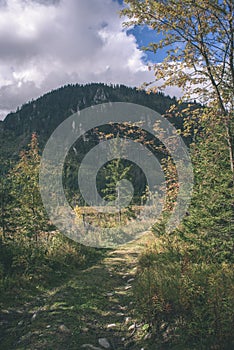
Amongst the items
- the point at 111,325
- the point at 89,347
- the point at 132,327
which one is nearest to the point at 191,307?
the point at 132,327

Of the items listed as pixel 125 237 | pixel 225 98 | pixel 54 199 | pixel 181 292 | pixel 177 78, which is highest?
pixel 177 78

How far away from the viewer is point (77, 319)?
5.99m

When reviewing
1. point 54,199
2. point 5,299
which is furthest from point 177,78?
point 54,199

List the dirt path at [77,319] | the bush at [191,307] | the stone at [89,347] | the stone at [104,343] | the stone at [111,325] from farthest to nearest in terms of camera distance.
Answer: the stone at [111,325] → the dirt path at [77,319] → the stone at [104,343] → the stone at [89,347] → the bush at [191,307]

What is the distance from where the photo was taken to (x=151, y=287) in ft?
20.2

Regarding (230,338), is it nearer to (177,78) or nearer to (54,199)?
(177,78)

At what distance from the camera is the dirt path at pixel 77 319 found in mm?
5078

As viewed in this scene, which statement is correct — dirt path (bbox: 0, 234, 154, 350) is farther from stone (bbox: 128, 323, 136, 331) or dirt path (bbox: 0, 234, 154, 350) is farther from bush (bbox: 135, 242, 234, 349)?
bush (bbox: 135, 242, 234, 349)

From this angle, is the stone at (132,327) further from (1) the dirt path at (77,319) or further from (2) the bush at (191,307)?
(2) the bush at (191,307)

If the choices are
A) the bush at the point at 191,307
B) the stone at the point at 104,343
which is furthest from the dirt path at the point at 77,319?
the bush at the point at 191,307

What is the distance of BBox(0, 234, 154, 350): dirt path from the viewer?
16.7 ft

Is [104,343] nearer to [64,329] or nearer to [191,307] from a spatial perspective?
[64,329]

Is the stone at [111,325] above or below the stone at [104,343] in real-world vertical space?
below

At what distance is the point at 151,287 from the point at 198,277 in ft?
3.39
